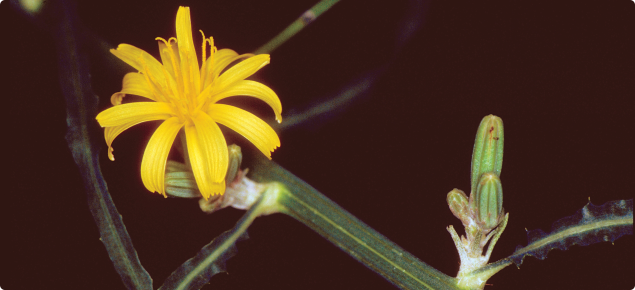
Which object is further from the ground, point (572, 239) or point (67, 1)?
point (67, 1)

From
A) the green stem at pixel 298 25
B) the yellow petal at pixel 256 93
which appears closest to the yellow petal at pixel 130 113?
the yellow petal at pixel 256 93

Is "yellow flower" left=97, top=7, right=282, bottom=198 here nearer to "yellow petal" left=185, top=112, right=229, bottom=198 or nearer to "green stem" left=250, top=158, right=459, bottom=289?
"yellow petal" left=185, top=112, right=229, bottom=198

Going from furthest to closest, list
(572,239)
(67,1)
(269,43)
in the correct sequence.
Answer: (269,43), (67,1), (572,239)

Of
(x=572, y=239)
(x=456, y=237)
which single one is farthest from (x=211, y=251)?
(x=572, y=239)

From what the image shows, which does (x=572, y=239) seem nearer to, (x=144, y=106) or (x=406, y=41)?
(x=406, y=41)

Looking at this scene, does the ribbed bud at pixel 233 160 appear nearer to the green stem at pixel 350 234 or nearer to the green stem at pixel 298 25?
the green stem at pixel 350 234

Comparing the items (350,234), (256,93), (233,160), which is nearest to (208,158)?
(233,160)
